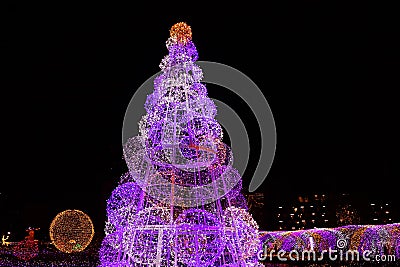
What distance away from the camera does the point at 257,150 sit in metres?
13.9

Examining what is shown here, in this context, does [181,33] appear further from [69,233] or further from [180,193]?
[69,233]

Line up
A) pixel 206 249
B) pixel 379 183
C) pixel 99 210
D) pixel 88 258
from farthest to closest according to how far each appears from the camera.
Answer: pixel 99 210
pixel 379 183
pixel 88 258
pixel 206 249

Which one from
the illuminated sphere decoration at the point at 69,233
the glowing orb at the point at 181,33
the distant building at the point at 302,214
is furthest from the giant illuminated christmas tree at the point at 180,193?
the distant building at the point at 302,214

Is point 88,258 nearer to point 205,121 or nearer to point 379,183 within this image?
point 205,121

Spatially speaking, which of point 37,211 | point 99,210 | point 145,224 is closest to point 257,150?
A: point 145,224

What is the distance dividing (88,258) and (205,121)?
930 cm

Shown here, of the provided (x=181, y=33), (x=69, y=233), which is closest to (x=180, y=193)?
(x=181, y=33)

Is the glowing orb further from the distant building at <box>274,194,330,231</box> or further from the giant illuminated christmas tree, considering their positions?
the distant building at <box>274,194,330,231</box>

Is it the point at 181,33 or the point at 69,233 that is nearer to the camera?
the point at 181,33

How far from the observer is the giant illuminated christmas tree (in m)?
7.04

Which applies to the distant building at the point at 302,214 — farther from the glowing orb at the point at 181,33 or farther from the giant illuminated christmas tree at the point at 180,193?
the glowing orb at the point at 181,33

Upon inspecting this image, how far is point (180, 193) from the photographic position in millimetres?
7145

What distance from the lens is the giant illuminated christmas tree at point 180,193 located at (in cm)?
704

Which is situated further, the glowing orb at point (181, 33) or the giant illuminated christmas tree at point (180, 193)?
the glowing orb at point (181, 33)
